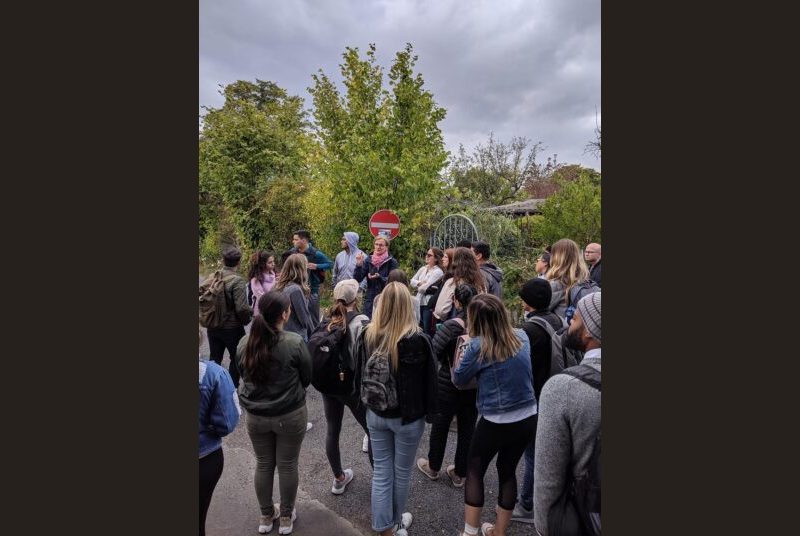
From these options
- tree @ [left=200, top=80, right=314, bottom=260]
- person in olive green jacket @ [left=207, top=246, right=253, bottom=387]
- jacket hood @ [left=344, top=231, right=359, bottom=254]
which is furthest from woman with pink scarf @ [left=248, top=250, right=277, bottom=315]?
tree @ [left=200, top=80, right=314, bottom=260]

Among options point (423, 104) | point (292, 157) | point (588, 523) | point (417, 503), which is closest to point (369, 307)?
point (417, 503)

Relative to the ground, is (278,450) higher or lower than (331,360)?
lower

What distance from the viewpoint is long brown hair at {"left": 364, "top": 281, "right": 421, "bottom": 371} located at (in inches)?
105

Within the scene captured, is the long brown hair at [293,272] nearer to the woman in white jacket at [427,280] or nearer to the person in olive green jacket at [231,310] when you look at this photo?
the person in olive green jacket at [231,310]

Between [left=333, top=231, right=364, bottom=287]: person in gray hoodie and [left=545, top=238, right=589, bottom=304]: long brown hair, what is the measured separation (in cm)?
318

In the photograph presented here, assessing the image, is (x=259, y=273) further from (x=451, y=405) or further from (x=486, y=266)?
(x=451, y=405)

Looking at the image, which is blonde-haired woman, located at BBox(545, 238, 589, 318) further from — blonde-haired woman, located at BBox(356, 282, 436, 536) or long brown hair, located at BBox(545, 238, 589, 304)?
blonde-haired woman, located at BBox(356, 282, 436, 536)

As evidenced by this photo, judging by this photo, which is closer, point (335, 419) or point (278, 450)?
point (278, 450)

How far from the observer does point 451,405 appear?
330 centimetres

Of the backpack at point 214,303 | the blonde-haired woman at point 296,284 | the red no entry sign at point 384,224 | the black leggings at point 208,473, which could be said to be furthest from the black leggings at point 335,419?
the red no entry sign at point 384,224

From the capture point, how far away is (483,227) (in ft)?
31.8

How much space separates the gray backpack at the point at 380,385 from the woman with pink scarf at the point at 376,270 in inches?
125

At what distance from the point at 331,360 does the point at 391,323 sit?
21.7 inches

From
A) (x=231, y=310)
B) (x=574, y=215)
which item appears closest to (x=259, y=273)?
(x=231, y=310)
